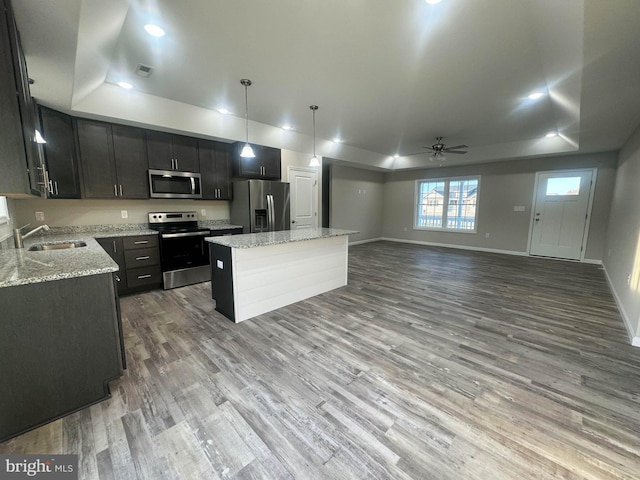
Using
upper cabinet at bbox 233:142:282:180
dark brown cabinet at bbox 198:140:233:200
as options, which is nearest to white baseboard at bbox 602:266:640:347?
upper cabinet at bbox 233:142:282:180

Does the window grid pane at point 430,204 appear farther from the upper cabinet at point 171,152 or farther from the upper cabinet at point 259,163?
the upper cabinet at point 171,152

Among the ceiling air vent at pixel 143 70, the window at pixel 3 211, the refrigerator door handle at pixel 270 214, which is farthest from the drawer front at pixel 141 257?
the ceiling air vent at pixel 143 70

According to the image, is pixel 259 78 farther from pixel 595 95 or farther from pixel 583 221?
pixel 583 221

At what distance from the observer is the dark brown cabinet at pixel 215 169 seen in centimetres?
434

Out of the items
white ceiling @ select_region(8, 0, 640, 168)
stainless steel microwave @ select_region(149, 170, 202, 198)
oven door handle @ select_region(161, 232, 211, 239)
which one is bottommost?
oven door handle @ select_region(161, 232, 211, 239)

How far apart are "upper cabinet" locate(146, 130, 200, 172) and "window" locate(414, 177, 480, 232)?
21.7 feet

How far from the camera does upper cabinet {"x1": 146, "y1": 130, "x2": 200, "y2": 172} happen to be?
3840 millimetres

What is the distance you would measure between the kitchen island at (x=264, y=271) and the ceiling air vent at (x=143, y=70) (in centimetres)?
197

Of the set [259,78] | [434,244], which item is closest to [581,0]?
[259,78]

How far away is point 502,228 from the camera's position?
22.6 feet

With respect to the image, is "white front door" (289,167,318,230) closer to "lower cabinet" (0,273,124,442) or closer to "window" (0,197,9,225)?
"window" (0,197,9,225)

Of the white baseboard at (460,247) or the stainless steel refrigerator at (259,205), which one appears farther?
the white baseboard at (460,247)

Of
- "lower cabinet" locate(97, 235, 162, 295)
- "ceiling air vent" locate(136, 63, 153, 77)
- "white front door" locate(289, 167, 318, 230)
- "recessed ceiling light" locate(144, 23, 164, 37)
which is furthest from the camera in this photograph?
"white front door" locate(289, 167, 318, 230)

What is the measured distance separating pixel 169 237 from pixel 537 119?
6.27 metres
